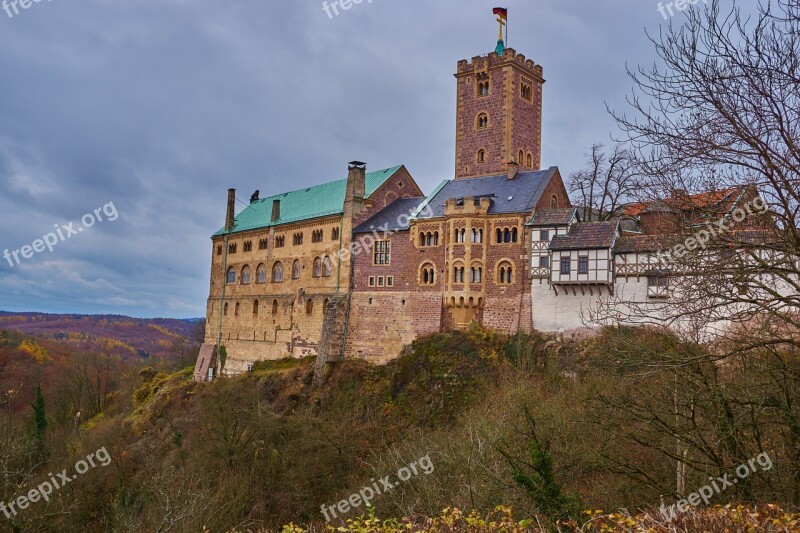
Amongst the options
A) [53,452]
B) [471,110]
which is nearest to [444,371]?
[471,110]

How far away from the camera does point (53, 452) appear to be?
39.0m

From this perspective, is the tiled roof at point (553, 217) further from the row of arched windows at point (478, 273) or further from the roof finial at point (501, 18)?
the roof finial at point (501, 18)

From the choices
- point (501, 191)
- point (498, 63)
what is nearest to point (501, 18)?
point (498, 63)

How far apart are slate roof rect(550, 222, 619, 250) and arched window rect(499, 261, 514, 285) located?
9.38 ft

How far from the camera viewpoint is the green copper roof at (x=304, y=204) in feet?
148

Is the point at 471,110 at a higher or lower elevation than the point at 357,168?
higher

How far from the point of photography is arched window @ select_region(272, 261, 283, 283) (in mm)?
47812

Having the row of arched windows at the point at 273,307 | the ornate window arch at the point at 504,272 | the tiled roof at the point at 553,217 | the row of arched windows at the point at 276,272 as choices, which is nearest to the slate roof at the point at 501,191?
the tiled roof at the point at 553,217

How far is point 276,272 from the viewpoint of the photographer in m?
48.2

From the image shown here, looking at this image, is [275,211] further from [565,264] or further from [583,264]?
[583,264]

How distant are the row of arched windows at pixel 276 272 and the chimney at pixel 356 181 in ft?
14.0

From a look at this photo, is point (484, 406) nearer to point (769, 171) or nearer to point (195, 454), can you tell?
point (195, 454)

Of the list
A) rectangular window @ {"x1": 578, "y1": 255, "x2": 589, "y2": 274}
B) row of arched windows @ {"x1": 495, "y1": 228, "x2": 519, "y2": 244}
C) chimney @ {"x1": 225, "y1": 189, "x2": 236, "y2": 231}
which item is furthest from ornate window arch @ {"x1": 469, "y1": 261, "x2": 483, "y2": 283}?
chimney @ {"x1": 225, "y1": 189, "x2": 236, "y2": 231}

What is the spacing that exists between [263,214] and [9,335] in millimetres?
62417
